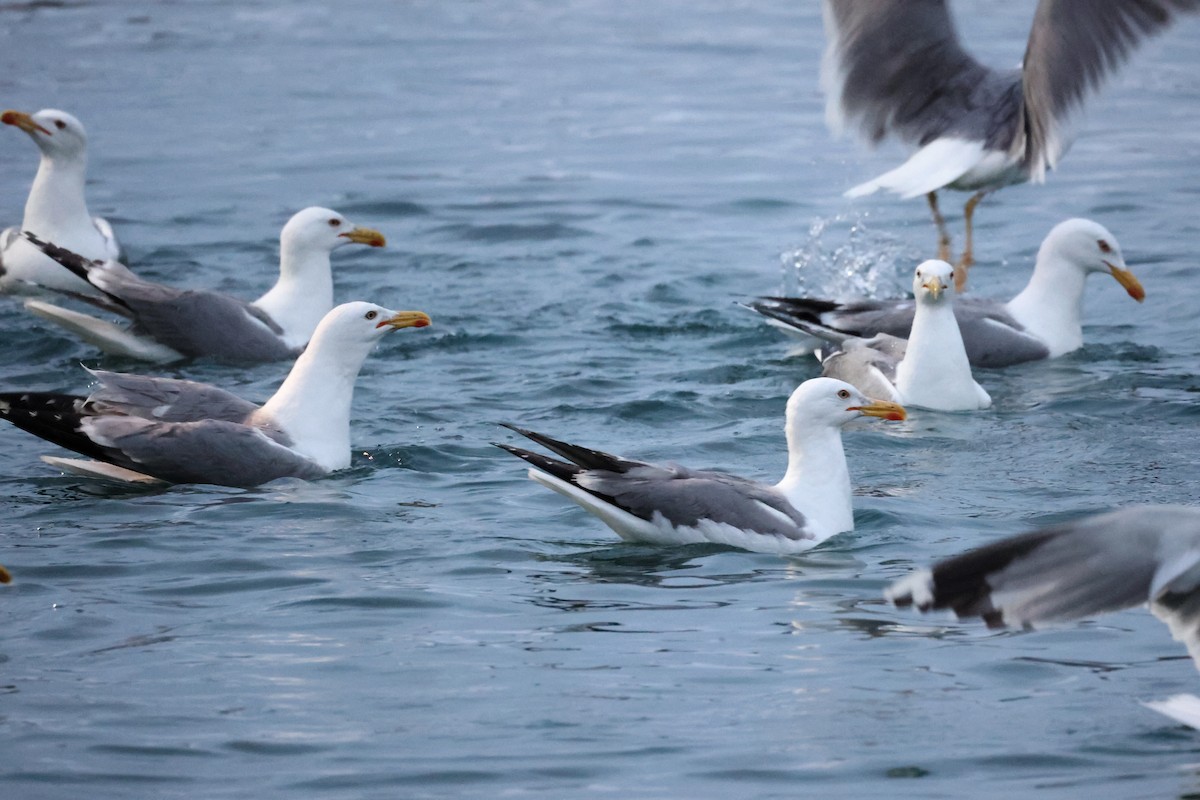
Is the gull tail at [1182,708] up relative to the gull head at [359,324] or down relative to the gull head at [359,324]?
down

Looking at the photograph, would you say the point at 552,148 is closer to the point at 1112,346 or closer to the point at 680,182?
the point at 680,182

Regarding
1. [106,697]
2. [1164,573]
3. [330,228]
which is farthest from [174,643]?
[330,228]

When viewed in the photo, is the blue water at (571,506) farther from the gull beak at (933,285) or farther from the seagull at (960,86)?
the gull beak at (933,285)

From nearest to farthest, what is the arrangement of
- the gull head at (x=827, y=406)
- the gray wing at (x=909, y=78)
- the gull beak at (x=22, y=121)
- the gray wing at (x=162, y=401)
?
the gull head at (x=827, y=406) → the gray wing at (x=162, y=401) → the gray wing at (x=909, y=78) → the gull beak at (x=22, y=121)

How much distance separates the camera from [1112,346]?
11.0m

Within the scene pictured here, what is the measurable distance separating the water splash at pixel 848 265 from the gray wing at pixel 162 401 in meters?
4.69

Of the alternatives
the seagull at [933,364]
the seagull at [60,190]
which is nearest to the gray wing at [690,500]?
the seagull at [933,364]

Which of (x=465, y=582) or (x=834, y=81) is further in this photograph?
(x=834, y=81)

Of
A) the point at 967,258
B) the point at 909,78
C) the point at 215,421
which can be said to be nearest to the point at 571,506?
the point at 215,421

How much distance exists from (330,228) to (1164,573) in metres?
6.68

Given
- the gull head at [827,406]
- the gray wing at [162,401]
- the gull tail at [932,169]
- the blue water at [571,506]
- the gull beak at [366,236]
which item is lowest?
the blue water at [571,506]

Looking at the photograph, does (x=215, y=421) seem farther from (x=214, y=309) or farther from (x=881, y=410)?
(x=881, y=410)

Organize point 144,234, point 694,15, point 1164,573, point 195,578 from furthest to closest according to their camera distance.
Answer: point 694,15 < point 144,234 < point 195,578 < point 1164,573

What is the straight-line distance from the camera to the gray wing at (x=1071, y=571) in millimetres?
5074
